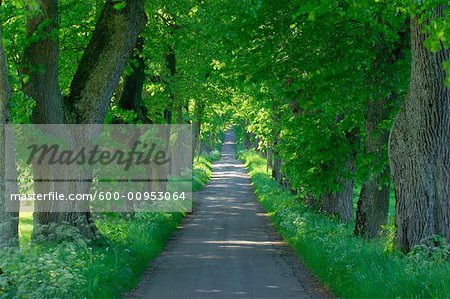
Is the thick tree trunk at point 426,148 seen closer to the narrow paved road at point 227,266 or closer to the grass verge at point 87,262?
the narrow paved road at point 227,266


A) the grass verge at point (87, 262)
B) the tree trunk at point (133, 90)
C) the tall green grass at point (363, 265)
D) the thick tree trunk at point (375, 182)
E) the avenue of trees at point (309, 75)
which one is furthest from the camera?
the tree trunk at point (133, 90)

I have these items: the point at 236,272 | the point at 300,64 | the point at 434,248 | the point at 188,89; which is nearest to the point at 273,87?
the point at 300,64

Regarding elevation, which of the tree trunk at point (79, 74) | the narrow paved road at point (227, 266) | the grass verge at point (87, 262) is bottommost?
the narrow paved road at point (227, 266)

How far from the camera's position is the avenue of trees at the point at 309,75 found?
45.6ft

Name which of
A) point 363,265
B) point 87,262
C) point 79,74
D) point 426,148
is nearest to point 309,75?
point 426,148

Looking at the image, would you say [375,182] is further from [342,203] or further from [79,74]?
[79,74]

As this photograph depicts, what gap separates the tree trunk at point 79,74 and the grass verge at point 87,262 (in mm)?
1187

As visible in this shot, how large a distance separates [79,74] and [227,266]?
575 centimetres

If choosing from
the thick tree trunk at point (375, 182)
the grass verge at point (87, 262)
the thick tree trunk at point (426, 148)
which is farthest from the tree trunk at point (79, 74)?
the thick tree trunk at point (375, 182)

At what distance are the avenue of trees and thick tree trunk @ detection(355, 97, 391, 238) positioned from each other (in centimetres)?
3

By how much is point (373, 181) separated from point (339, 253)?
410 centimetres

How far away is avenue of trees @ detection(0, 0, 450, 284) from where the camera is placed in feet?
45.6

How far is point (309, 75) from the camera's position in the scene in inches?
750

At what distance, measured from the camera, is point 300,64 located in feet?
60.2
